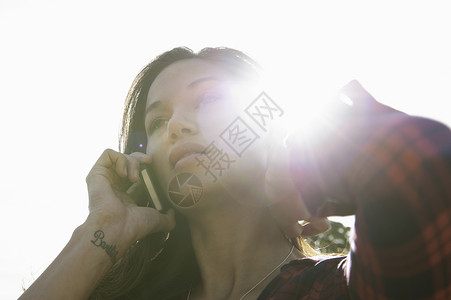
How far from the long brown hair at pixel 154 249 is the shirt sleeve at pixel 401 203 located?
1699 mm

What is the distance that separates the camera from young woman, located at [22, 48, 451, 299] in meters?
1.10

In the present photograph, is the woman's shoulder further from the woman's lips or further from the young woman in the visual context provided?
the woman's lips

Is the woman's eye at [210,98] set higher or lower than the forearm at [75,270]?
higher

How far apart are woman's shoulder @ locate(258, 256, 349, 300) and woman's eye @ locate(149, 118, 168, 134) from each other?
56.3 inches

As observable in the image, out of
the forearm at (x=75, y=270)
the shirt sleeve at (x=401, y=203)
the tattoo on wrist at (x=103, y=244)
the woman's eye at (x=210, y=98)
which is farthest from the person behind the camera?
the woman's eye at (x=210, y=98)

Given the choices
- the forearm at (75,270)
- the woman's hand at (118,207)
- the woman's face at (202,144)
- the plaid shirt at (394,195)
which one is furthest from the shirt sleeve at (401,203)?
the woman's hand at (118,207)

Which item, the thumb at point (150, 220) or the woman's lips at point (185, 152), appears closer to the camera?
the woman's lips at point (185, 152)

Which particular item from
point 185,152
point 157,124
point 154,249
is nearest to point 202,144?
point 185,152

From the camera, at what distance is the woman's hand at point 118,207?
2.48 meters

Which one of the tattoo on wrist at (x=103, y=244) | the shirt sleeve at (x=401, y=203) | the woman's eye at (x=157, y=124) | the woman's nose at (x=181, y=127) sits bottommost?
the shirt sleeve at (x=401, y=203)

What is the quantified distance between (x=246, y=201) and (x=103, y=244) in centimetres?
98

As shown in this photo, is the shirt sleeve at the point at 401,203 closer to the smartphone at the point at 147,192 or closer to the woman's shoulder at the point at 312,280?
the woman's shoulder at the point at 312,280

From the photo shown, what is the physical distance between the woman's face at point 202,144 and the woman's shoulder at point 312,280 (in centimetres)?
72

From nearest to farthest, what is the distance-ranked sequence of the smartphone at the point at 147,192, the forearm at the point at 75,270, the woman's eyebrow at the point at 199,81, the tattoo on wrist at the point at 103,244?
the forearm at the point at 75,270
the tattoo on wrist at the point at 103,244
the woman's eyebrow at the point at 199,81
the smartphone at the point at 147,192
